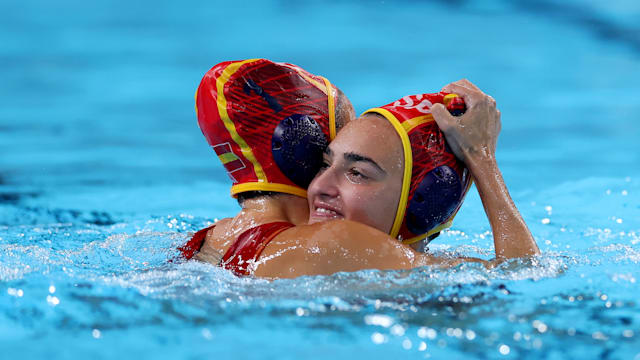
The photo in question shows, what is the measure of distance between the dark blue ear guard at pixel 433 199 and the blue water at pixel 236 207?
0.33 meters

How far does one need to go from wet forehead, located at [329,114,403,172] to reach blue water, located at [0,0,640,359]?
0.51m

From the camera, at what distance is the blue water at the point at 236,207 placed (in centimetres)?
270

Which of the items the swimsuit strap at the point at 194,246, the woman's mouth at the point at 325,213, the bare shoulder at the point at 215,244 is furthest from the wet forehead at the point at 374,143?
the swimsuit strap at the point at 194,246

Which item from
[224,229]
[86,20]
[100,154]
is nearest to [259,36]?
[86,20]

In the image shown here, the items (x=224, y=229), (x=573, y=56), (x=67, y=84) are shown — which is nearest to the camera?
(x=224, y=229)

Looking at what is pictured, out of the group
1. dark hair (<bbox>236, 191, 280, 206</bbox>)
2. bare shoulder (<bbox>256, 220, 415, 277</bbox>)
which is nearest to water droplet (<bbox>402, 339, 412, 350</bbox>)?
bare shoulder (<bbox>256, 220, 415, 277</bbox>)

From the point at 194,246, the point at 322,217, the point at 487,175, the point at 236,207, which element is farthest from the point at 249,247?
the point at 236,207

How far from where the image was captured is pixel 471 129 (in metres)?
3.46

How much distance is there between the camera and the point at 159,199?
6230 mm

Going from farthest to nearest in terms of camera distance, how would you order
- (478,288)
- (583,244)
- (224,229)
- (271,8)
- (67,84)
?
(271,8) → (67,84) → (583,244) → (224,229) → (478,288)

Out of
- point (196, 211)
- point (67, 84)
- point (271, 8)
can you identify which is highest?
point (271, 8)

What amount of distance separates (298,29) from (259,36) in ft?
1.94

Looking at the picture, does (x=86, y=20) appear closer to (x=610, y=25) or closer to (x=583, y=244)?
(x=610, y=25)

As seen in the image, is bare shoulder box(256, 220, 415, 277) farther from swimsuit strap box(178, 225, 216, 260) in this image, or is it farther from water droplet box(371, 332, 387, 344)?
swimsuit strap box(178, 225, 216, 260)
